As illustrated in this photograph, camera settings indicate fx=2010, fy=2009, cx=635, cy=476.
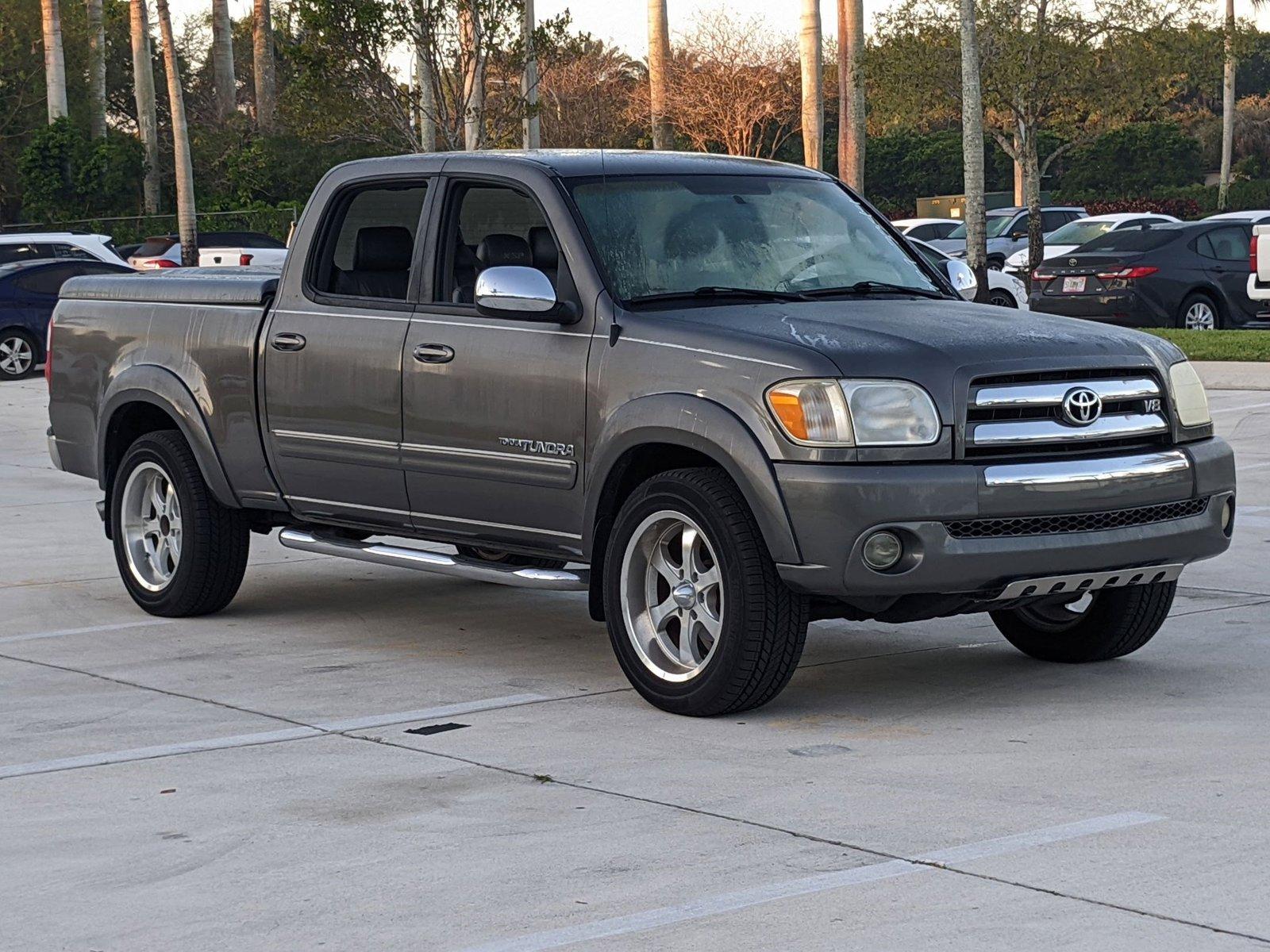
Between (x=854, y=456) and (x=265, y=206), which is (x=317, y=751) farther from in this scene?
(x=265, y=206)

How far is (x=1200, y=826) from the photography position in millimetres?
5168

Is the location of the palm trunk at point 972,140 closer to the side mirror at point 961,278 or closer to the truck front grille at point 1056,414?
the side mirror at point 961,278

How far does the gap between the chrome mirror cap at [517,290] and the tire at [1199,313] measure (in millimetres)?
18912

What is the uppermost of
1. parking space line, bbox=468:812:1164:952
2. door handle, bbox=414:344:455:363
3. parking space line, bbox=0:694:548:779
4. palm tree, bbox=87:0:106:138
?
palm tree, bbox=87:0:106:138

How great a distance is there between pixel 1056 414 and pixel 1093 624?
4.20 ft

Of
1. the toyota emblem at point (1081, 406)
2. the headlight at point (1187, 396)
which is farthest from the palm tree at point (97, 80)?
the toyota emblem at point (1081, 406)

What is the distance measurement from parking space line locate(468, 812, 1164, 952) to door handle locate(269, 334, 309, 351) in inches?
162

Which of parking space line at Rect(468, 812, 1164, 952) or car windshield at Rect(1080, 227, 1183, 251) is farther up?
car windshield at Rect(1080, 227, 1183, 251)

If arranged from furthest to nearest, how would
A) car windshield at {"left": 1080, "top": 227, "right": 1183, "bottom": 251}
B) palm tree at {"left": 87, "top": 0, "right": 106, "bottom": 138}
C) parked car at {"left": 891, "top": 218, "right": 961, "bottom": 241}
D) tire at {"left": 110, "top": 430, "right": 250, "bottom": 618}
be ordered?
palm tree at {"left": 87, "top": 0, "right": 106, "bottom": 138} → parked car at {"left": 891, "top": 218, "right": 961, "bottom": 241} → car windshield at {"left": 1080, "top": 227, "right": 1183, "bottom": 251} → tire at {"left": 110, "top": 430, "right": 250, "bottom": 618}

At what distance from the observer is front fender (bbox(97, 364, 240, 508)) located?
28.7 feet

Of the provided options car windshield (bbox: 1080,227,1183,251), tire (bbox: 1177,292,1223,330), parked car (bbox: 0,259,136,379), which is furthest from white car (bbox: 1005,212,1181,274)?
parked car (bbox: 0,259,136,379)

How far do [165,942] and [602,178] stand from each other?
3893mm

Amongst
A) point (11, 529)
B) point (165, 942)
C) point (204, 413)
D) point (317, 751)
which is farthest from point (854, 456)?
point (11, 529)

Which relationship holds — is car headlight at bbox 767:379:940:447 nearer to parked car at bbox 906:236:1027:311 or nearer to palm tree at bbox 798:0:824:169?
parked car at bbox 906:236:1027:311
